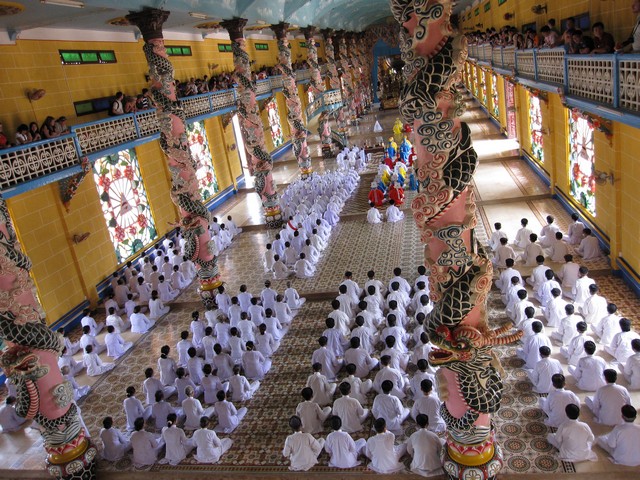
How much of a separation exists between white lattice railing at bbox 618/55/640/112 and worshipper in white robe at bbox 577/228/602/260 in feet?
12.4

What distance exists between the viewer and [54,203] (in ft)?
40.2

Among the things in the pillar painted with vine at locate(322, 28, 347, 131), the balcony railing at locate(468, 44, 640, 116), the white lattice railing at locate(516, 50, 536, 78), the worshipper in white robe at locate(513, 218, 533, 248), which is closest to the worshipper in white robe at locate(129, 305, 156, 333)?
the worshipper in white robe at locate(513, 218, 533, 248)

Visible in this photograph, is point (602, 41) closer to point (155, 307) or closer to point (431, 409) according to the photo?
point (431, 409)

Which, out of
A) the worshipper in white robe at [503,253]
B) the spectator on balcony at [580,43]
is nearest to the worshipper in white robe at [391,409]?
the worshipper in white robe at [503,253]

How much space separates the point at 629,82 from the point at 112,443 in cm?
912

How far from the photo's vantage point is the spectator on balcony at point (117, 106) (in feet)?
46.5

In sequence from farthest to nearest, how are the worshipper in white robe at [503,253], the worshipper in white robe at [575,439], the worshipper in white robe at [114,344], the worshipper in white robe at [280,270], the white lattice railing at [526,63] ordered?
the white lattice railing at [526,63] < the worshipper in white robe at [280,270] < the worshipper in white robe at [503,253] < the worshipper in white robe at [114,344] < the worshipper in white robe at [575,439]

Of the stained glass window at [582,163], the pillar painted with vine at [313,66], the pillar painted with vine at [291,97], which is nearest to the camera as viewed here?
the stained glass window at [582,163]

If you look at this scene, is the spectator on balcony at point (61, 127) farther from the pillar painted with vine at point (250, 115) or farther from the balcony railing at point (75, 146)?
the pillar painted with vine at point (250, 115)

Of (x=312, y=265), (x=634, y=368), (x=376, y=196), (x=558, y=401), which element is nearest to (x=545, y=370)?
(x=558, y=401)

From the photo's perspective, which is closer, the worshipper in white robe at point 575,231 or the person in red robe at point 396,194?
the worshipper in white robe at point 575,231

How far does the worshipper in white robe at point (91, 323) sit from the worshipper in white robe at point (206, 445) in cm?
506

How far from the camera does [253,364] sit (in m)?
9.05

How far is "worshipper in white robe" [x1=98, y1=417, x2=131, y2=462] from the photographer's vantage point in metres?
7.62
